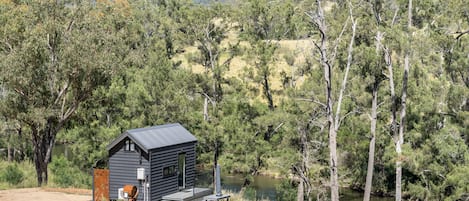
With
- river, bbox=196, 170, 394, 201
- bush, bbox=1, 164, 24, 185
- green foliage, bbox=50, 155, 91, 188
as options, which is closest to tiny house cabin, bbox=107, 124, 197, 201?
green foliage, bbox=50, 155, 91, 188

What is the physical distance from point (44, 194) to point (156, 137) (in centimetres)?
569

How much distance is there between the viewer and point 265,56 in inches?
1391

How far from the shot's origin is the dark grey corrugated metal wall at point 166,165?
67.1 feet

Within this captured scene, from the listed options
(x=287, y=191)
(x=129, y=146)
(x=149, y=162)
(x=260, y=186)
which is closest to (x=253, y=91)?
(x=260, y=186)

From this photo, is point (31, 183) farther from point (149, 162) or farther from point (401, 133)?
point (401, 133)

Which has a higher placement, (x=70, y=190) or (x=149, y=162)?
(x=149, y=162)

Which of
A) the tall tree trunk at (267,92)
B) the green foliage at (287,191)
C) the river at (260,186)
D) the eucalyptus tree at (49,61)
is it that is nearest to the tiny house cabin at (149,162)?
the eucalyptus tree at (49,61)

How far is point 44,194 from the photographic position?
23.6 m

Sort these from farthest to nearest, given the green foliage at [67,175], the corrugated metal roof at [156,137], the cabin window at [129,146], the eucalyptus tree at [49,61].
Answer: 1. the green foliage at [67,175]
2. the eucalyptus tree at [49,61]
3. the cabin window at [129,146]
4. the corrugated metal roof at [156,137]

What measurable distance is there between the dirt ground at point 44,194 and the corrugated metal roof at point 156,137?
3.47 meters

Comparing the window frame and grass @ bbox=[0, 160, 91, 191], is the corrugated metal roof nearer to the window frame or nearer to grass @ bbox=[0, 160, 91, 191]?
the window frame

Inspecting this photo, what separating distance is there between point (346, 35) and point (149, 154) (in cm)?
1421

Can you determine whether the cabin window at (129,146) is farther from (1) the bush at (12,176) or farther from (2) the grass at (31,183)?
(1) the bush at (12,176)

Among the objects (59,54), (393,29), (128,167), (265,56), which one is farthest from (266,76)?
(128,167)
